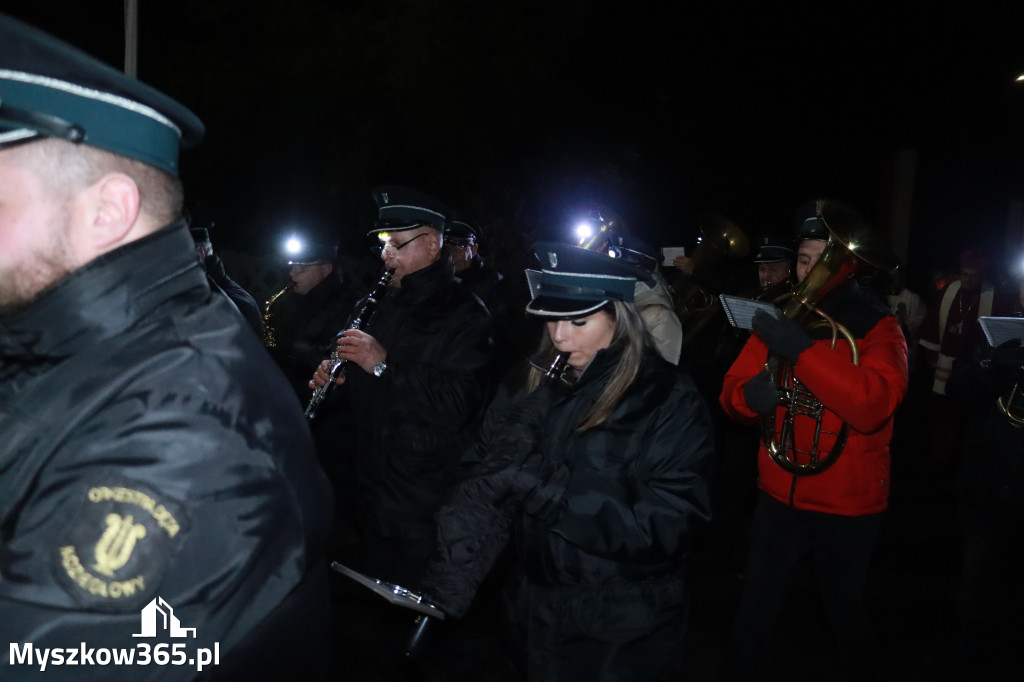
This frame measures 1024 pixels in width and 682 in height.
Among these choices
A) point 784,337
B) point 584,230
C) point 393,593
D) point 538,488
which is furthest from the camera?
point 584,230

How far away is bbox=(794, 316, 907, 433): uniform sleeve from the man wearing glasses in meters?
1.61

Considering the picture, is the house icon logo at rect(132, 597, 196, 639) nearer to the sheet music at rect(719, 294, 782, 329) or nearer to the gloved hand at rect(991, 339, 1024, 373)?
the sheet music at rect(719, 294, 782, 329)

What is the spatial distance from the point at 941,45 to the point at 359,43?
748 centimetres

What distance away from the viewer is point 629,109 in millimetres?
11016

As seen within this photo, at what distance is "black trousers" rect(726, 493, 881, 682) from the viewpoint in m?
3.84

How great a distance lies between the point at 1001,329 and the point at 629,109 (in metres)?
7.26

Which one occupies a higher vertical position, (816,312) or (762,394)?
(816,312)

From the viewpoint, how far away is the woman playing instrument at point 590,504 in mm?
2795

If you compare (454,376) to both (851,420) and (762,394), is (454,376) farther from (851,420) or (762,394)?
(851,420)

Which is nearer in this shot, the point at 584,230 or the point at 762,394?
the point at 762,394

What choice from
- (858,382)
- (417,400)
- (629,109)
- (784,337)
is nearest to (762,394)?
(784,337)

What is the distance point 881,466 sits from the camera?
12.8ft

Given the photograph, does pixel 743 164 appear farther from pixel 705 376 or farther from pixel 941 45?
pixel 705 376

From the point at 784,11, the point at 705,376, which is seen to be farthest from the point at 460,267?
the point at 784,11
